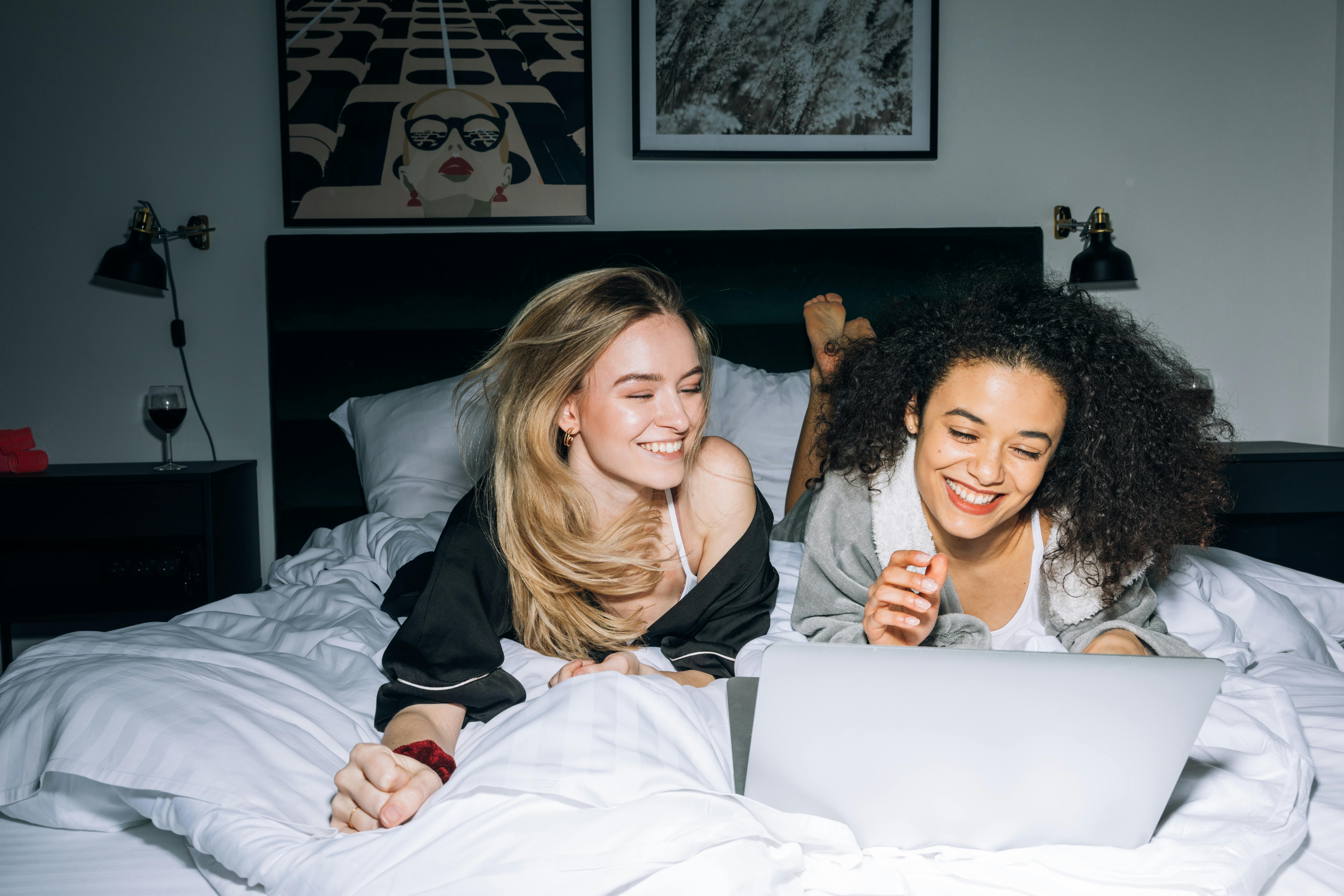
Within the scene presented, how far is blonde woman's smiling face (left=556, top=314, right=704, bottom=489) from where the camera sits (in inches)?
45.1

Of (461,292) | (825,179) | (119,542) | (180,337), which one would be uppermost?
(825,179)

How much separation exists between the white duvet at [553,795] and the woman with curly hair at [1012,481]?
198 mm

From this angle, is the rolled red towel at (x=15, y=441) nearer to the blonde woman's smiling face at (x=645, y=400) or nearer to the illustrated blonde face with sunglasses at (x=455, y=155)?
the illustrated blonde face with sunglasses at (x=455, y=155)

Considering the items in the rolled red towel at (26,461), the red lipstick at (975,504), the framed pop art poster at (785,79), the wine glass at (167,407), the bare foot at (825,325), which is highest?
the framed pop art poster at (785,79)

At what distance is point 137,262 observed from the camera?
A: 2191 mm

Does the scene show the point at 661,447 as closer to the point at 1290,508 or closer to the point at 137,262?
the point at 137,262

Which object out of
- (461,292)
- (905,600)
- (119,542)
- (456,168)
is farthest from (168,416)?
(905,600)

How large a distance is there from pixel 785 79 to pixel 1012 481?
5.94ft

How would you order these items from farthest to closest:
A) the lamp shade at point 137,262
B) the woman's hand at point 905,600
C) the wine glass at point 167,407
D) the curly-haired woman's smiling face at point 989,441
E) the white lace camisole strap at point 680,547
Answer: the lamp shade at point 137,262
the wine glass at point 167,407
the white lace camisole strap at point 680,547
the curly-haired woman's smiling face at point 989,441
the woman's hand at point 905,600

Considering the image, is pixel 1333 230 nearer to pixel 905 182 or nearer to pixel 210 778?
pixel 905 182

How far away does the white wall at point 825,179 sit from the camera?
2377 millimetres

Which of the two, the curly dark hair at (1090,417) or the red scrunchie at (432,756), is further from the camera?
the curly dark hair at (1090,417)

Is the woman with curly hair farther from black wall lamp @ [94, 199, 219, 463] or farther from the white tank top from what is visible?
black wall lamp @ [94, 199, 219, 463]

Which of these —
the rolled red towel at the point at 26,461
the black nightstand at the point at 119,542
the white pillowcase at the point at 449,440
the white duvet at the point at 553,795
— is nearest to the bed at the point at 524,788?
the white duvet at the point at 553,795
